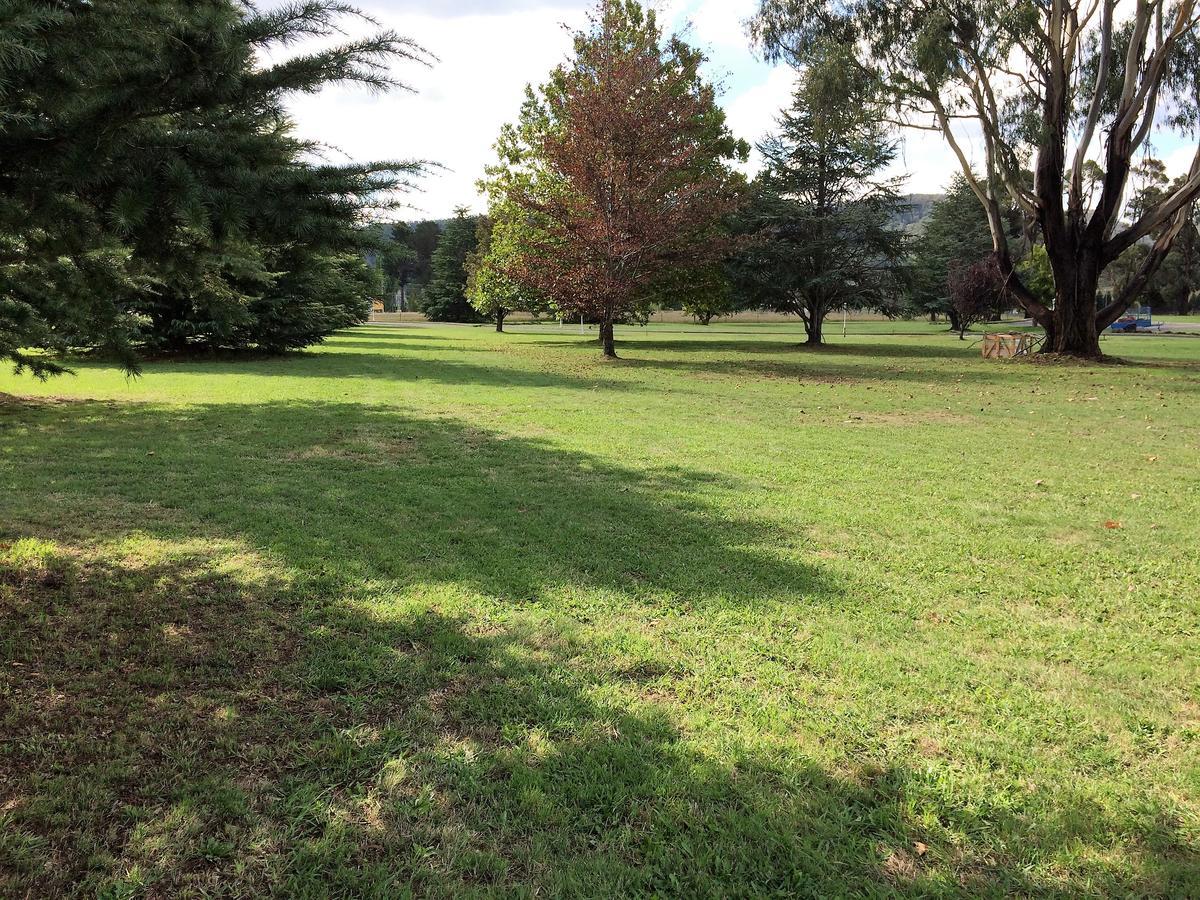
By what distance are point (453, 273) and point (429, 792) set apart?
63050 mm

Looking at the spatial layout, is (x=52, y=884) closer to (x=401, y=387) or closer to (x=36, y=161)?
(x=36, y=161)

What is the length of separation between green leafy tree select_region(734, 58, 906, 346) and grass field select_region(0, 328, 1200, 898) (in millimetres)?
24524

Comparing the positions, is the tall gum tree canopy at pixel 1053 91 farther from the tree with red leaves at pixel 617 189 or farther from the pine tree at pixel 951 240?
the pine tree at pixel 951 240

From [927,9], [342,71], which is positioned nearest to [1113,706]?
[342,71]

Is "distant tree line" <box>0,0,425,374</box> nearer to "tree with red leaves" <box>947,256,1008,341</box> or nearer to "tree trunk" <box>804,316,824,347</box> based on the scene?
"tree trunk" <box>804,316,824,347</box>

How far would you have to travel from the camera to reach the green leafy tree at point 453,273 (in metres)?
60.9

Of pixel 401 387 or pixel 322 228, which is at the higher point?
pixel 322 228

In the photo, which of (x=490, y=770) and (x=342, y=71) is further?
(x=342, y=71)

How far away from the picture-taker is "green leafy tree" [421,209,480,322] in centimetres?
6091

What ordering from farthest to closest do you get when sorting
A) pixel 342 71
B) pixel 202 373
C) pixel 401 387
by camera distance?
pixel 202 373 < pixel 401 387 < pixel 342 71

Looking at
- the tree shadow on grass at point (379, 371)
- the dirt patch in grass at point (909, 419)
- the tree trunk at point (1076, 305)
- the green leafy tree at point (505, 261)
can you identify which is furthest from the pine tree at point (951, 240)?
the dirt patch in grass at point (909, 419)

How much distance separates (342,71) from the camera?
2744 mm

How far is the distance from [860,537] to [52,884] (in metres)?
4.37

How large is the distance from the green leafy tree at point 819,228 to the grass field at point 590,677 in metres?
24.5
